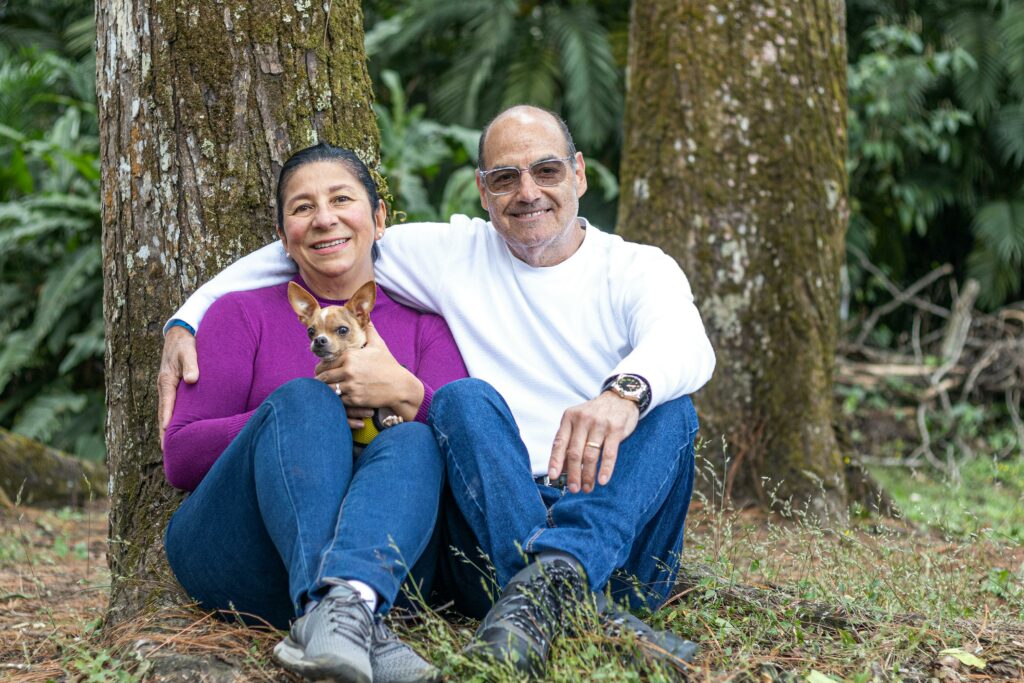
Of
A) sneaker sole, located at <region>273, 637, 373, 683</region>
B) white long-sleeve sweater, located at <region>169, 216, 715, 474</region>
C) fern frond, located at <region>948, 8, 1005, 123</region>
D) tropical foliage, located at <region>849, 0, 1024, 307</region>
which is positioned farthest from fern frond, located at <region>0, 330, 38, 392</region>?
fern frond, located at <region>948, 8, 1005, 123</region>

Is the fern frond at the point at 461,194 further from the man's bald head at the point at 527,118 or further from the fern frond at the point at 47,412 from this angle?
the man's bald head at the point at 527,118

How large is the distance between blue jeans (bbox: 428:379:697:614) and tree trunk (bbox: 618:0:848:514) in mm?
2276

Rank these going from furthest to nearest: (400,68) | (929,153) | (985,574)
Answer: (400,68) < (929,153) < (985,574)

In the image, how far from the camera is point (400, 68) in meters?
10.7

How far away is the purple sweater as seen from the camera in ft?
9.30

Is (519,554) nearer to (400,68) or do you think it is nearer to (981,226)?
(981,226)

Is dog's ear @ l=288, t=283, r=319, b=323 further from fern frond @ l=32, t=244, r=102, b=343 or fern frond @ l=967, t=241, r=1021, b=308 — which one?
fern frond @ l=967, t=241, r=1021, b=308

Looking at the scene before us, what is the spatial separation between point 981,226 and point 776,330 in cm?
501

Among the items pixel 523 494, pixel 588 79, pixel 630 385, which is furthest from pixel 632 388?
pixel 588 79

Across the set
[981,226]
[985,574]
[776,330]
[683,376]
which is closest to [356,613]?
[683,376]

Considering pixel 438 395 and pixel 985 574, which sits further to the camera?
pixel 985 574

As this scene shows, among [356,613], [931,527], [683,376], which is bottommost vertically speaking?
[931,527]

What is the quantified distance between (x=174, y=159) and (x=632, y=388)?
5.41ft

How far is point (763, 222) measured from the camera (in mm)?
5078
